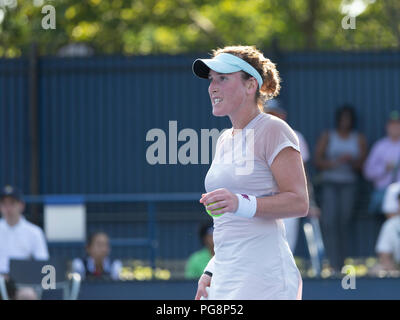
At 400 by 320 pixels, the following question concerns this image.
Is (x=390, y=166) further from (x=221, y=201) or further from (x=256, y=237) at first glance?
(x=221, y=201)

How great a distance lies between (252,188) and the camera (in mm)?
3861

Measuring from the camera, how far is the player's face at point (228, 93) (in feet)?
13.0

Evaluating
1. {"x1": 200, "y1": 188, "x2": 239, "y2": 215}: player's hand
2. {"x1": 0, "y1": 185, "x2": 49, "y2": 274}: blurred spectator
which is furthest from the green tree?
{"x1": 200, "y1": 188, "x2": 239, "y2": 215}: player's hand

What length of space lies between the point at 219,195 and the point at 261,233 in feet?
1.03

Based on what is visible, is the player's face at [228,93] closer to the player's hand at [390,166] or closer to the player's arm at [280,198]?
the player's arm at [280,198]

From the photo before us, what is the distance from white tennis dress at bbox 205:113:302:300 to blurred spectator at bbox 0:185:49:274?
16.8 feet

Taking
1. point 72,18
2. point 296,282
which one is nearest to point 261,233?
point 296,282

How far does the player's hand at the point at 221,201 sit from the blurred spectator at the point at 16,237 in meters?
5.38

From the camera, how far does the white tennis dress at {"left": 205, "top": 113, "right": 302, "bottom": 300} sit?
3826 millimetres

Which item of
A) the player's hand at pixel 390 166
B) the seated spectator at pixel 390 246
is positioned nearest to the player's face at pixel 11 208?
the seated spectator at pixel 390 246

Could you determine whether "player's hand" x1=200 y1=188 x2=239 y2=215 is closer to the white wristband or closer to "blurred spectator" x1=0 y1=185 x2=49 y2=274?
the white wristband

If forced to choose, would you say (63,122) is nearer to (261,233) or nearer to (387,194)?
(387,194)

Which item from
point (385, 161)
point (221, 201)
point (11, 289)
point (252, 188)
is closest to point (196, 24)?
point (385, 161)

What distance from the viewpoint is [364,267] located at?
11.6 meters
